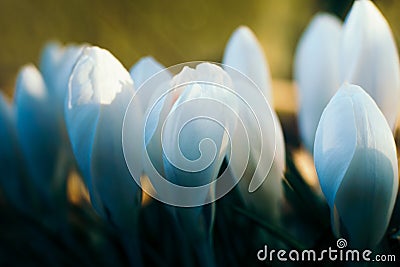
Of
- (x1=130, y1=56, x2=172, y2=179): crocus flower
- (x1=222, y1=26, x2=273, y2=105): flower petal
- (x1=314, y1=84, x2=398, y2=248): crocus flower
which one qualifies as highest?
(x1=222, y1=26, x2=273, y2=105): flower petal

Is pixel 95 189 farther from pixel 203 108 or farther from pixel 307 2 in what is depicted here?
pixel 307 2

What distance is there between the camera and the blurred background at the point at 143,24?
0.98 metres

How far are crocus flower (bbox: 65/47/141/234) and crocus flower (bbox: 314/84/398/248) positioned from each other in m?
0.08

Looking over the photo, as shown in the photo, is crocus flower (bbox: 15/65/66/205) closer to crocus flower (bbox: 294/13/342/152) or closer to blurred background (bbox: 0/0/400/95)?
crocus flower (bbox: 294/13/342/152)

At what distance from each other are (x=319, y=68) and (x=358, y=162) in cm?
12

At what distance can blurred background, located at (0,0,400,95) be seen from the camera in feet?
3.21

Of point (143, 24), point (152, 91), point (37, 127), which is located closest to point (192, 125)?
point (152, 91)

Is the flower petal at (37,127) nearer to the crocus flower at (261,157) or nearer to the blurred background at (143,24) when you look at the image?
the crocus flower at (261,157)

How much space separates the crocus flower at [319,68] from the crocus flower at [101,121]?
12cm

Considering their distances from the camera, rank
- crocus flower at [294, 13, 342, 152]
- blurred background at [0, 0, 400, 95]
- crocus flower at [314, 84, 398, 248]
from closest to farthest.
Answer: crocus flower at [314, 84, 398, 248] < crocus flower at [294, 13, 342, 152] < blurred background at [0, 0, 400, 95]

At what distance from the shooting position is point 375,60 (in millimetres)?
287

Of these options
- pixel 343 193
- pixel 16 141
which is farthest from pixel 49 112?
pixel 343 193

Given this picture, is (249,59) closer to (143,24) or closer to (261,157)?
(261,157)

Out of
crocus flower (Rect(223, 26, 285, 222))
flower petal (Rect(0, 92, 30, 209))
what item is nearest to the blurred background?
flower petal (Rect(0, 92, 30, 209))
